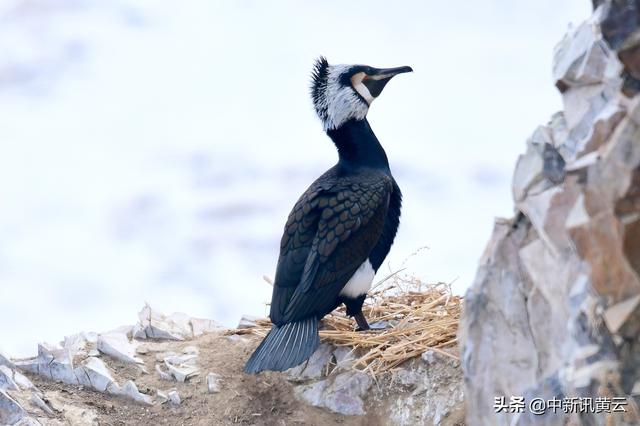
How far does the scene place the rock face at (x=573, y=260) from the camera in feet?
11.3

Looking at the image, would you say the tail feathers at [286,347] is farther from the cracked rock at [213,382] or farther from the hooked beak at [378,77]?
the hooked beak at [378,77]

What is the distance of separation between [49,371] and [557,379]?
10.6 feet

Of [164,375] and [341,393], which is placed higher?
[164,375]

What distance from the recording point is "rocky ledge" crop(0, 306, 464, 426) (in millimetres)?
5711

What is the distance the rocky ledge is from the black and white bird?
8.2 inches

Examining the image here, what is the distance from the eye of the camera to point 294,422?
228 inches

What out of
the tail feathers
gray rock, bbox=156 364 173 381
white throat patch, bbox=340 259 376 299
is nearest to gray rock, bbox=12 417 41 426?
gray rock, bbox=156 364 173 381

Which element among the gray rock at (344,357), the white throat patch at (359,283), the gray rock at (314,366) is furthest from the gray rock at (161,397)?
the white throat patch at (359,283)

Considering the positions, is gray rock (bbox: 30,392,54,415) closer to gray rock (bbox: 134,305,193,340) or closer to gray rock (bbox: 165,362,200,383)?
gray rock (bbox: 165,362,200,383)

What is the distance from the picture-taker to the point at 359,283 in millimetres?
6270

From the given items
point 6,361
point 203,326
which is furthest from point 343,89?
point 6,361

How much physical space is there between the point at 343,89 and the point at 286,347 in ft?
5.16

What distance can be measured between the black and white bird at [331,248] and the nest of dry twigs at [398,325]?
0.19m

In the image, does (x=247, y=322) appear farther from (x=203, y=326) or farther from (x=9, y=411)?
(x=9, y=411)
